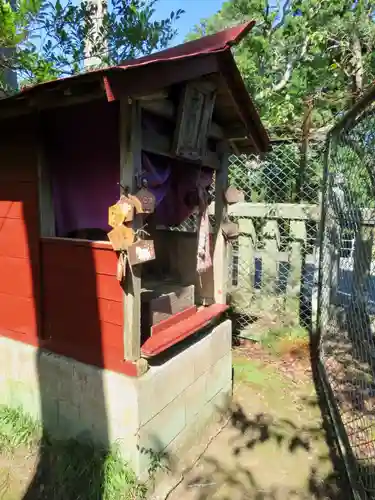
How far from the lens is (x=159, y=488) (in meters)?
2.67

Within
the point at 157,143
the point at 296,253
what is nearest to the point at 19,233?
the point at 157,143

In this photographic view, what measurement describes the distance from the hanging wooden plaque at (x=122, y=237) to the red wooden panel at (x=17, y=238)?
0.87m

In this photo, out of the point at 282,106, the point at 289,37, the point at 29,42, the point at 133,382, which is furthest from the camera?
the point at 289,37

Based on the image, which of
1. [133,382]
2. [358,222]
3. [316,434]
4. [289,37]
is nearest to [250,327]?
[316,434]

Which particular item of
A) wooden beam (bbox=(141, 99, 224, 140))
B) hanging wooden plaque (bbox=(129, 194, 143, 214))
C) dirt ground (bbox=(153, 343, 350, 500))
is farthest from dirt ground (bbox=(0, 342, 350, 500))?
wooden beam (bbox=(141, 99, 224, 140))

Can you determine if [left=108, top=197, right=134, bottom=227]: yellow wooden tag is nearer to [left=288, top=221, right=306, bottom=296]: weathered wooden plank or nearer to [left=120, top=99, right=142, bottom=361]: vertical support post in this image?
[left=120, top=99, right=142, bottom=361]: vertical support post

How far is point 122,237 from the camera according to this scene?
2.29m

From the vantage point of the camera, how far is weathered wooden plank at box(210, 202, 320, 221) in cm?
455

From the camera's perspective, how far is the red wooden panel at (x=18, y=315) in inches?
119

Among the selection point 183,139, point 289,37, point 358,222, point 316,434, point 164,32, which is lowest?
point 316,434

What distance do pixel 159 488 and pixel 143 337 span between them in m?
1.05

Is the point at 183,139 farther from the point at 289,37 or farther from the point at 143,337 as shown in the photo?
the point at 289,37

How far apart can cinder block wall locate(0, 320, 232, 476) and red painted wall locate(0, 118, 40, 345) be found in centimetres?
24

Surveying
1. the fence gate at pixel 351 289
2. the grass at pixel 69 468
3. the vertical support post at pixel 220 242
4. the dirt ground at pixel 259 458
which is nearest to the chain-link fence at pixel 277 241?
the fence gate at pixel 351 289
